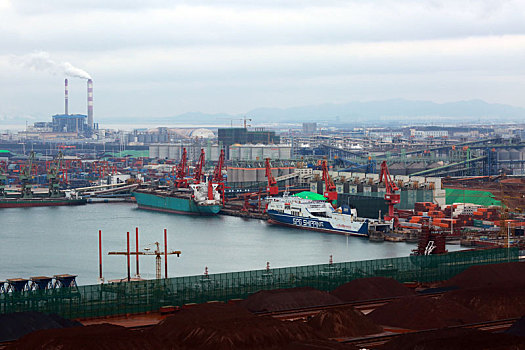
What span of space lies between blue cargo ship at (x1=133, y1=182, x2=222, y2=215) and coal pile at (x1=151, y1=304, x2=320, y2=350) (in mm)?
22796

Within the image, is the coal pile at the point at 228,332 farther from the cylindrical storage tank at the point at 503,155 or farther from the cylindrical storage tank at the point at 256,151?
the cylindrical storage tank at the point at 256,151

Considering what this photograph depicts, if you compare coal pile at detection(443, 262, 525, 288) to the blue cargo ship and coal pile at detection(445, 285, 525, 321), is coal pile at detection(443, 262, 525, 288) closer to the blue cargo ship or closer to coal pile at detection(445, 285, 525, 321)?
coal pile at detection(445, 285, 525, 321)

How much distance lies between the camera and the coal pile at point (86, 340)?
6680mm

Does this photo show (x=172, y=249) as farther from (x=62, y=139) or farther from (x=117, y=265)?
(x=62, y=139)

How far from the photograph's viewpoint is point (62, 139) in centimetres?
9231

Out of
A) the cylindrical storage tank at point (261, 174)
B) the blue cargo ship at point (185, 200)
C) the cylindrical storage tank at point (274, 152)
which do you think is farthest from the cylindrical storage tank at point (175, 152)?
the blue cargo ship at point (185, 200)

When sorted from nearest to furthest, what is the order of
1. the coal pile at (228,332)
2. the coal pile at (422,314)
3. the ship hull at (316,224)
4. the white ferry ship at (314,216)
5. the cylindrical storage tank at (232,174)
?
the coal pile at (228,332)
the coal pile at (422,314)
the ship hull at (316,224)
the white ferry ship at (314,216)
the cylindrical storage tank at (232,174)

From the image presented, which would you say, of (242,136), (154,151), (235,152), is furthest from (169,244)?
(154,151)

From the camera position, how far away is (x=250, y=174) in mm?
42625

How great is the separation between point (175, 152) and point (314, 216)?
3981 cm

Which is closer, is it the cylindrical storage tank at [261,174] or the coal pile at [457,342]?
the coal pile at [457,342]

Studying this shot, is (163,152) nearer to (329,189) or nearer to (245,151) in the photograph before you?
(245,151)

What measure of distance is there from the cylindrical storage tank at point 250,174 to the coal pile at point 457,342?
3493cm

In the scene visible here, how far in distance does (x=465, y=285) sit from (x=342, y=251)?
8786 mm
